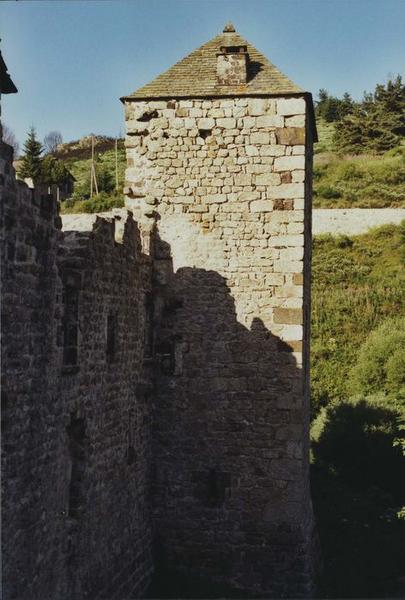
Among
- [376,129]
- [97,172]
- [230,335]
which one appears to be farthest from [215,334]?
[376,129]

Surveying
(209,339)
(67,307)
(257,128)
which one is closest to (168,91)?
(257,128)

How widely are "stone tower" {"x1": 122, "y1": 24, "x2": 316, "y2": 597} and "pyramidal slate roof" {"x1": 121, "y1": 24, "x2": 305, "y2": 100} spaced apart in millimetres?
32

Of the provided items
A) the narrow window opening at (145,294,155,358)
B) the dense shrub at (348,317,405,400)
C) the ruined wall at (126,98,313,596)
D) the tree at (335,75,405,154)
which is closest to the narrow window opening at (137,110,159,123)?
the ruined wall at (126,98,313,596)

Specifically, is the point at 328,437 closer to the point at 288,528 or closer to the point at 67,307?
the point at 288,528

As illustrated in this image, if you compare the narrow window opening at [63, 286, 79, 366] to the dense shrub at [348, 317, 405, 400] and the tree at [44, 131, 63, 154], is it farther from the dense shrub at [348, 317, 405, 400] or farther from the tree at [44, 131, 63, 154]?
the tree at [44, 131, 63, 154]

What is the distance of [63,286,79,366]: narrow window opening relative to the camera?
295 inches

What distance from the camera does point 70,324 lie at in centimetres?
761

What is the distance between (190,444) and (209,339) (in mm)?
1573

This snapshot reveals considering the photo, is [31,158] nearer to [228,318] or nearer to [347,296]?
[347,296]

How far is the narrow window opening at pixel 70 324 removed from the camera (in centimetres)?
749

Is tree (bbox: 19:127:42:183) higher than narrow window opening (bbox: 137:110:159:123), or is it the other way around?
tree (bbox: 19:127:42:183)

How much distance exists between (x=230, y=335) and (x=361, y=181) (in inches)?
1202

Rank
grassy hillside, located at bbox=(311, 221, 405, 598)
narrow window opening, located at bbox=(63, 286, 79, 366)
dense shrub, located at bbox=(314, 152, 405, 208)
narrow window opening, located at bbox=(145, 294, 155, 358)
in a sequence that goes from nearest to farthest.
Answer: narrow window opening, located at bbox=(63, 286, 79, 366), narrow window opening, located at bbox=(145, 294, 155, 358), grassy hillside, located at bbox=(311, 221, 405, 598), dense shrub, located at bbox=(314, 152, 405, 208)

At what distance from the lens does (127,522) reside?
30.8 feet
